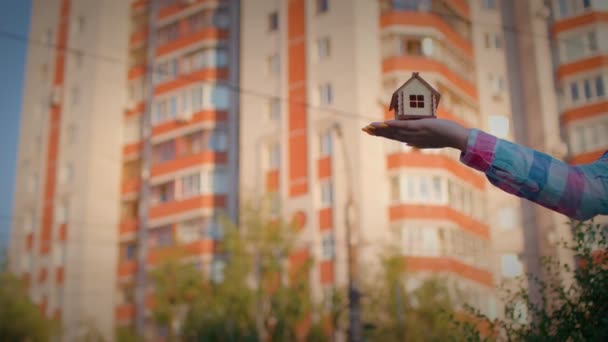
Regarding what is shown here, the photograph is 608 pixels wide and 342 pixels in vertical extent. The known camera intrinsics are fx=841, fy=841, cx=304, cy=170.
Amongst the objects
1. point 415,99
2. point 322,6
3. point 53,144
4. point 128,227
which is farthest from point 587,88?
point 415,99

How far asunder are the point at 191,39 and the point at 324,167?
12.1 m

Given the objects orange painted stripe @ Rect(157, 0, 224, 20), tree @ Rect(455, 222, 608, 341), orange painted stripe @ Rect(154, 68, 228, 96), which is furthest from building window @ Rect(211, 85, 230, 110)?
tree @ Rect(455, 222, 608, 341)

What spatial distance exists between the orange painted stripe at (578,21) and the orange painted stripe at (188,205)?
1657 cm

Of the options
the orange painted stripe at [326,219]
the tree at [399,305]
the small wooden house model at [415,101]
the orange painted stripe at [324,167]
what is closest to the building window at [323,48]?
the orange painted stripe at [324,167]

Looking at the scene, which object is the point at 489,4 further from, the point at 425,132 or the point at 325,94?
the point at 425,132

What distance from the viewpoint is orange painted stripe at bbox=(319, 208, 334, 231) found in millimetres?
33031

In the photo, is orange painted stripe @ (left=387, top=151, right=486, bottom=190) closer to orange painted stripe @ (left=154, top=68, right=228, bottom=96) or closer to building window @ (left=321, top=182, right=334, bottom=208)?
building window @ (left=321, top=182, right=334, bottom=208)

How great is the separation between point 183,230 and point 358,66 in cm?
1211

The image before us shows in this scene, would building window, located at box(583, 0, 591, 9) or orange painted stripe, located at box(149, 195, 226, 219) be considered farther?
orange painted stripe, located at box(149, 195, 226, 219)

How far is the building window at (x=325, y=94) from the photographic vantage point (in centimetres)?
3462

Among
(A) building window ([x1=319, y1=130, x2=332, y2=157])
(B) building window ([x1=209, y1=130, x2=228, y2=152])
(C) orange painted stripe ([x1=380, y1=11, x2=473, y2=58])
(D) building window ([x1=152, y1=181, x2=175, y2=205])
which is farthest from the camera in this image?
(D) building window ([x1=152, y1=181, x2=175, y2=205])

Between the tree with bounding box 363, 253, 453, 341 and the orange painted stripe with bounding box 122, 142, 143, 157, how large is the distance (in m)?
18.9

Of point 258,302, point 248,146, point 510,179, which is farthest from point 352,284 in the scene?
point 248,146

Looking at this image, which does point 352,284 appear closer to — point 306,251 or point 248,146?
point 306,251
